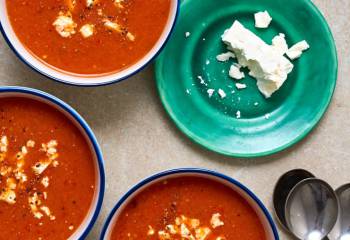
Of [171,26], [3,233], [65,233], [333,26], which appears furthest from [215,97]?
[3,233]

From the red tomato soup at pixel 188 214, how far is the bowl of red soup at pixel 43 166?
0.14 metres

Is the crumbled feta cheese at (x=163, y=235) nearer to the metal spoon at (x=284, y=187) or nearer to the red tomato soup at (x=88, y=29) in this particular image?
the metal spoon at (x=284, y=187)

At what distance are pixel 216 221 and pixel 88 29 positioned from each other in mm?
817

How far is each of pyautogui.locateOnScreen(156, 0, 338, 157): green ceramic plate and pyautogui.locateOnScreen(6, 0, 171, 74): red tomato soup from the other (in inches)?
7.0

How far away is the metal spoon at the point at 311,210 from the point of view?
2.18m

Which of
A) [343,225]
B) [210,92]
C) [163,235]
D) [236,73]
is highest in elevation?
[236,73]

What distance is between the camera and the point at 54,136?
2.00m

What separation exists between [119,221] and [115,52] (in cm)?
61

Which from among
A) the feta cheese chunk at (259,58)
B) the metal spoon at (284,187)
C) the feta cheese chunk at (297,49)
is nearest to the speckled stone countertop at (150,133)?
the metal spoon at (284,187)

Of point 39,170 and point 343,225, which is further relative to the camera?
point 343,225

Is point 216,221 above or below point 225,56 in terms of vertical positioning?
below

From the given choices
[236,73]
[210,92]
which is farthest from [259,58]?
[210,92]

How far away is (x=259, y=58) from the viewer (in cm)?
219

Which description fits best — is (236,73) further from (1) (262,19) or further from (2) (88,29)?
(2) (88,29)
